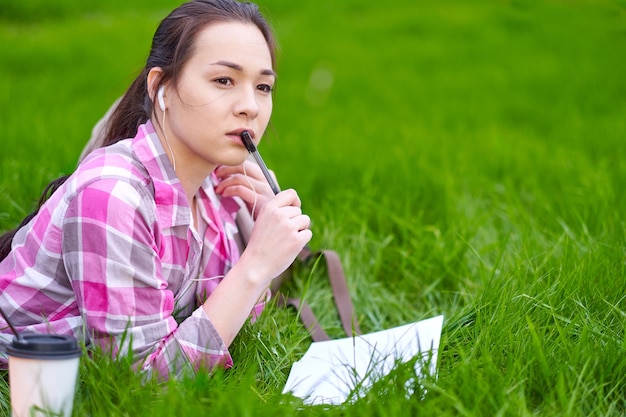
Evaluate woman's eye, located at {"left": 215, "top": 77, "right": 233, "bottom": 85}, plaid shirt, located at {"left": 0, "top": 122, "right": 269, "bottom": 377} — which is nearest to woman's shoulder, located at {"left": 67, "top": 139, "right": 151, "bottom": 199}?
plaid shirt, located at {"left": 0, "top": 122, "right": 269, "bottom": 377}

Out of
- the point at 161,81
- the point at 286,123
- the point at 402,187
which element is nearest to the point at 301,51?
the point at 286,123

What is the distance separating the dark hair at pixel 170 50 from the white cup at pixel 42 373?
0.59 metres

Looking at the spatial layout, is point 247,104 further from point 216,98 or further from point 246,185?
point 246,185

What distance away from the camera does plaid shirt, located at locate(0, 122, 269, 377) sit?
1.82 m

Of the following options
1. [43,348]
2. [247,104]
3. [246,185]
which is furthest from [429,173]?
[43,348]

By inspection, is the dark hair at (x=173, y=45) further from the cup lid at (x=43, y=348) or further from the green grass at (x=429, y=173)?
the cup lid at (x=43, y=348)

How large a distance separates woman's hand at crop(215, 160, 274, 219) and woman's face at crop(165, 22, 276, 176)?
11.4 inches

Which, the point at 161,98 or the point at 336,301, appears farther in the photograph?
the point at 336,301

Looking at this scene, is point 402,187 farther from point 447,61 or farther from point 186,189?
point 447,61

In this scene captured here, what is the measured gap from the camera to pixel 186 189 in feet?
7.00

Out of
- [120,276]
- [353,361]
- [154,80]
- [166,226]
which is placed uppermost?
[154,80]

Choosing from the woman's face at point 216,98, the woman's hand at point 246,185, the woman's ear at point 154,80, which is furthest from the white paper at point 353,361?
the woman's ear at point 154,80

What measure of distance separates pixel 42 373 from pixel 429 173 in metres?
2.25

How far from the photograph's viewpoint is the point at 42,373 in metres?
1.61
